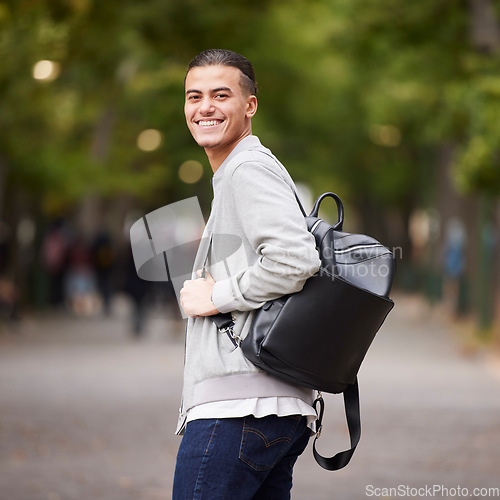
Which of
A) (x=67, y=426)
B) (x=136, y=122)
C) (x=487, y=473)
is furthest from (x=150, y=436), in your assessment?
(x=136, y=122)

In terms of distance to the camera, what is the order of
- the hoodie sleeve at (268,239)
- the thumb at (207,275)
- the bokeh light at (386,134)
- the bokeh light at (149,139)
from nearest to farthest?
the hoodie sleeve at (268,239)
the thumb at (207,275)
the bokeh light at (149,139)
the bokeh light at (386,134)

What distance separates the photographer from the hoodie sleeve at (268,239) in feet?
9.52

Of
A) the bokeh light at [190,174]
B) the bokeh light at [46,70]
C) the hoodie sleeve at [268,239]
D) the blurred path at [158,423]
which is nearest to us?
the hoodie sleeve at [268,239]

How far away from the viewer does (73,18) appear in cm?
1366

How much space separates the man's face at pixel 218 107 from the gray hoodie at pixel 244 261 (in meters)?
0.06

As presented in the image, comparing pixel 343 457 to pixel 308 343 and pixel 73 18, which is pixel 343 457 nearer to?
pixel 308 343

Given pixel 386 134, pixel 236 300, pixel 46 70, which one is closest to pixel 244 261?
pixel 236 300

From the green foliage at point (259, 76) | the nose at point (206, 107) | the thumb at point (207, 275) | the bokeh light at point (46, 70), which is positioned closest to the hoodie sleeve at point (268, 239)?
the thumb at point (207, 275)

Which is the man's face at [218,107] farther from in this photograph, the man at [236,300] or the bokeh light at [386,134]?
the bokeh light at [386,134]

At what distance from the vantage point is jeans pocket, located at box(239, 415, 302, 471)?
9.70 feet

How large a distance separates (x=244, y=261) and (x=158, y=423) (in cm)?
704

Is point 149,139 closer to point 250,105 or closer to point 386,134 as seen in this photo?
point 386,134

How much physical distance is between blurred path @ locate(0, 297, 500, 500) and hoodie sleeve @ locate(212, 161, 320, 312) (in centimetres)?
411

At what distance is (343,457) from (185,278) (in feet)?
2.26
